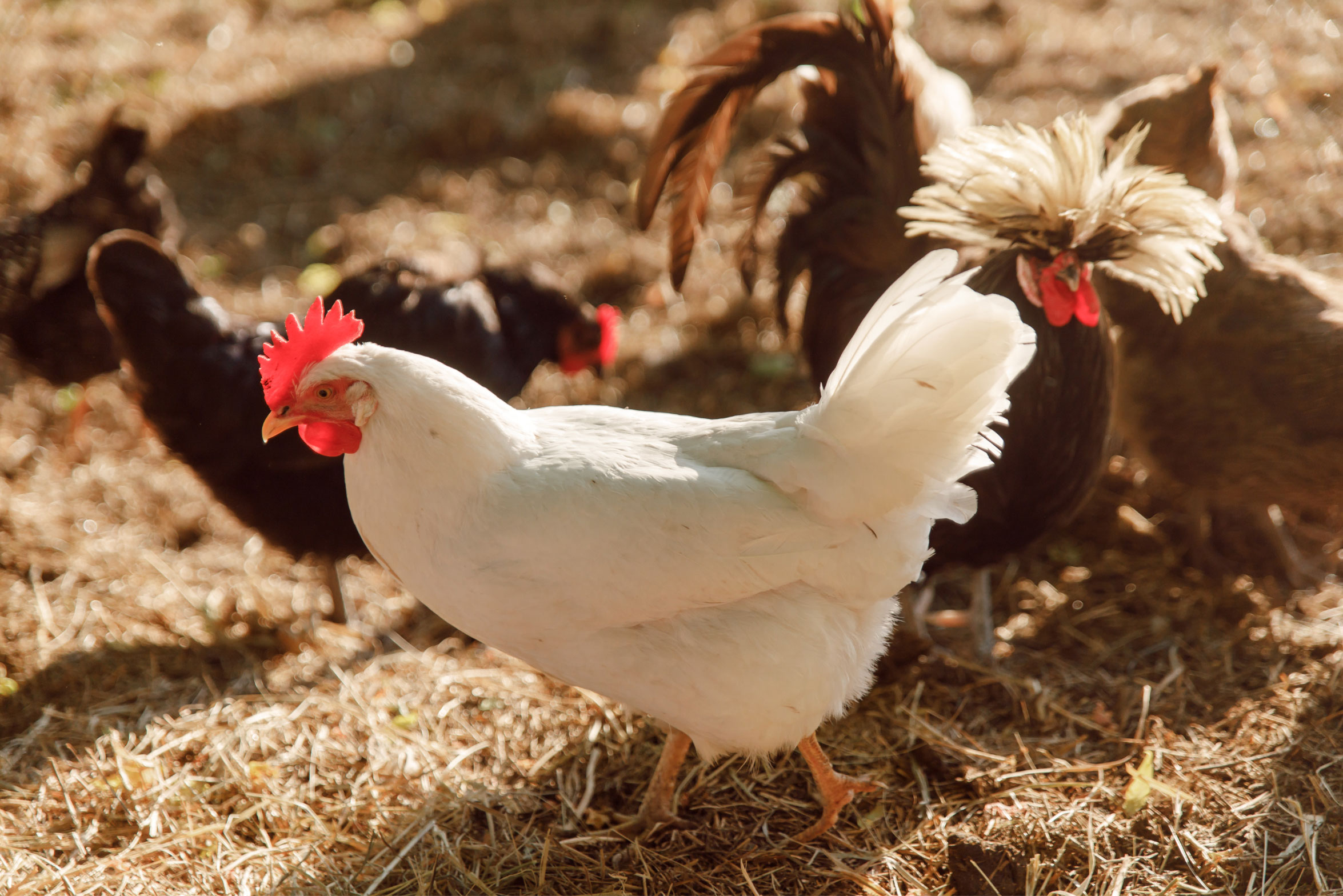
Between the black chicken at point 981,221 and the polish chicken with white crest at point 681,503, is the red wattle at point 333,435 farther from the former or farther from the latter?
the black chicken at point 981,221

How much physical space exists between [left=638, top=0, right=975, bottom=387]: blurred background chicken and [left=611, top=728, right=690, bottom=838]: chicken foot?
150cm

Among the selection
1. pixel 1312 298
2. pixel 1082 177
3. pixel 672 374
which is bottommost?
pixel 672 374

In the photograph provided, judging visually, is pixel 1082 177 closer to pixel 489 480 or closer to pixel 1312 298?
pixel 1312 298

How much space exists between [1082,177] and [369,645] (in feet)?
9.82

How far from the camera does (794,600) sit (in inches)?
91.5

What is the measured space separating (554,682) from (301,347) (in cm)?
158

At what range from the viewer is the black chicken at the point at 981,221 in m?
2.67

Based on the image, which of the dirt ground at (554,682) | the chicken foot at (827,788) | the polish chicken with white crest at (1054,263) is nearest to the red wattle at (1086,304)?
the polish chicken with white crest at (1054,263)

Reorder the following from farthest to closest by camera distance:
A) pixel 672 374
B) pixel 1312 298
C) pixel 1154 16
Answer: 1. pixel 1154 16
2. pixel 672 374
3. pixel 1312 298

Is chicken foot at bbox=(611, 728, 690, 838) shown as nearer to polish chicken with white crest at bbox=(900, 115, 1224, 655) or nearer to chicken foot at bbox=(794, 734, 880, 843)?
chicken foot at bbox=(794, 734, 880, 843)

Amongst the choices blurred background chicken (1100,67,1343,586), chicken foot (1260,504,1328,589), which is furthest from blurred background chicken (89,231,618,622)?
chicken foot (1260,504,1328,589)

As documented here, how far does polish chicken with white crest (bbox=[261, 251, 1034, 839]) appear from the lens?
214cm

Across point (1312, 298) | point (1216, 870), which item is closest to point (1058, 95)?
point (1312, 298)

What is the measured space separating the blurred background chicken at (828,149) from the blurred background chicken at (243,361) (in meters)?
0.94
